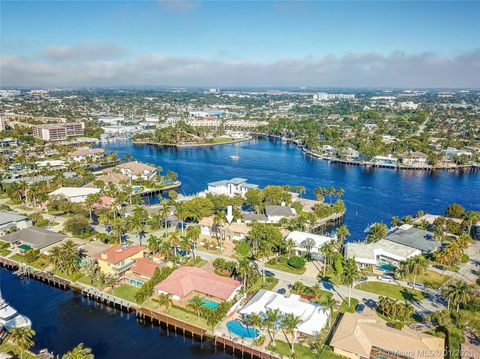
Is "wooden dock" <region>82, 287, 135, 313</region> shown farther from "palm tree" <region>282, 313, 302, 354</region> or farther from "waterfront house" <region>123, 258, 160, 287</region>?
"palm tree" <region>282, 313, 302, 354</region>

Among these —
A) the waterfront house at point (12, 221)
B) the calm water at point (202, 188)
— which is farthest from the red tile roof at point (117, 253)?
the waterfront house at point (12, 221)

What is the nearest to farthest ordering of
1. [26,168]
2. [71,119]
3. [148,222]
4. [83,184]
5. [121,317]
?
1. [121,317]
2. [148,222]
3. [83,184]
4. [26,168]
5. [71,119]

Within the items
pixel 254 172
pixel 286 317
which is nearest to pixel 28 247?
pixel 286 317

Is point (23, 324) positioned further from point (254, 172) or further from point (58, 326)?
point (254, 172)

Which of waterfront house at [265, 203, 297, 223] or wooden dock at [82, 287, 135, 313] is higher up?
waterfront house at [265, 203, 297, 223]

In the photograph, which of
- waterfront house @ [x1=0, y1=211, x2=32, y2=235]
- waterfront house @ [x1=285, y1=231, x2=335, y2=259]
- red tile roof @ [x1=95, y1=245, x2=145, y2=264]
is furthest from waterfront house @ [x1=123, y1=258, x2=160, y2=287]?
waterfront house @ [x1=0, y1=211, x2=32, y2=235]

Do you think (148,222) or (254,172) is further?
(254,172)

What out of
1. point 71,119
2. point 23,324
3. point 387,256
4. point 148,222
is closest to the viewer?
point 23,324

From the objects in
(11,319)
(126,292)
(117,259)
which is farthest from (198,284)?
(11,319)
